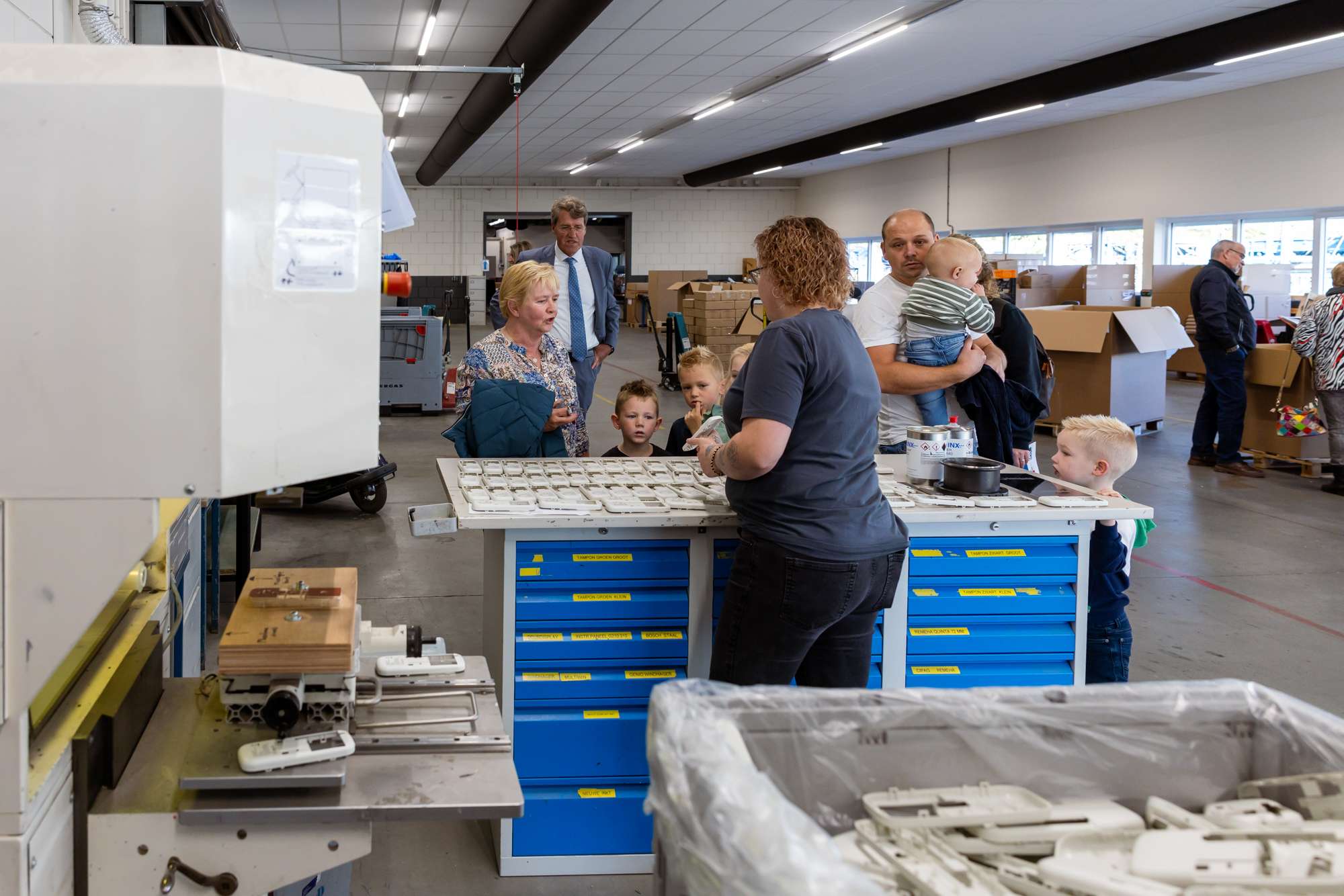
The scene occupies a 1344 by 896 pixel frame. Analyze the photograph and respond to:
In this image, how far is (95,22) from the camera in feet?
10.6

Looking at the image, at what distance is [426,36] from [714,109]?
4381 millimetres

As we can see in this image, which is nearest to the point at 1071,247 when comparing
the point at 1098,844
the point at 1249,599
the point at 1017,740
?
the point at 1249,599

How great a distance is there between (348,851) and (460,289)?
1995 cm

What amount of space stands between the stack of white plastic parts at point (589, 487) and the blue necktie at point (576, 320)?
1.39 metres

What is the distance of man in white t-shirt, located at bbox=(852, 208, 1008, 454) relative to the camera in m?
3.12

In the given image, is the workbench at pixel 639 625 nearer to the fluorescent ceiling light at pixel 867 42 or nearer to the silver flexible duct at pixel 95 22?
the silver flexible duct at pixel 95 22

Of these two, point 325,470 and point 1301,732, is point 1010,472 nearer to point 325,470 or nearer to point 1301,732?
point 1301,732

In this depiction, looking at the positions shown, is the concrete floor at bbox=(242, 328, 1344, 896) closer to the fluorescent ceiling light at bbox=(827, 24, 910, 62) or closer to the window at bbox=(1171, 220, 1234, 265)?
the fluorescent ceiling light at bbox=(827, 24, 910, 62)

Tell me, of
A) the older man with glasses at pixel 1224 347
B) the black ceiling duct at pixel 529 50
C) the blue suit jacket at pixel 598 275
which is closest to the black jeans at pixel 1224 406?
the older man with glasses at pixel 1224 347

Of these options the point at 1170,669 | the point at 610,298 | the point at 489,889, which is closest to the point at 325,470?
the point at 489,889

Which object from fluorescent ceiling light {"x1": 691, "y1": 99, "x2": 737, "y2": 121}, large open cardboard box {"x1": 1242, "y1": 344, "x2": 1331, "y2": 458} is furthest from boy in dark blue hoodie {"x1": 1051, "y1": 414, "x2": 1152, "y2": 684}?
fluorescent ceiling light {"x1": 691, "y1": 99, "x2": 737, "y2": 121}

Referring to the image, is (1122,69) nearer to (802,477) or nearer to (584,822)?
(802,477)

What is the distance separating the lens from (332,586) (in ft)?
5.66

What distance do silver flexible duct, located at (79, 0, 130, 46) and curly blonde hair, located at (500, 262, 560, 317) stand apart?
4.07 feet
